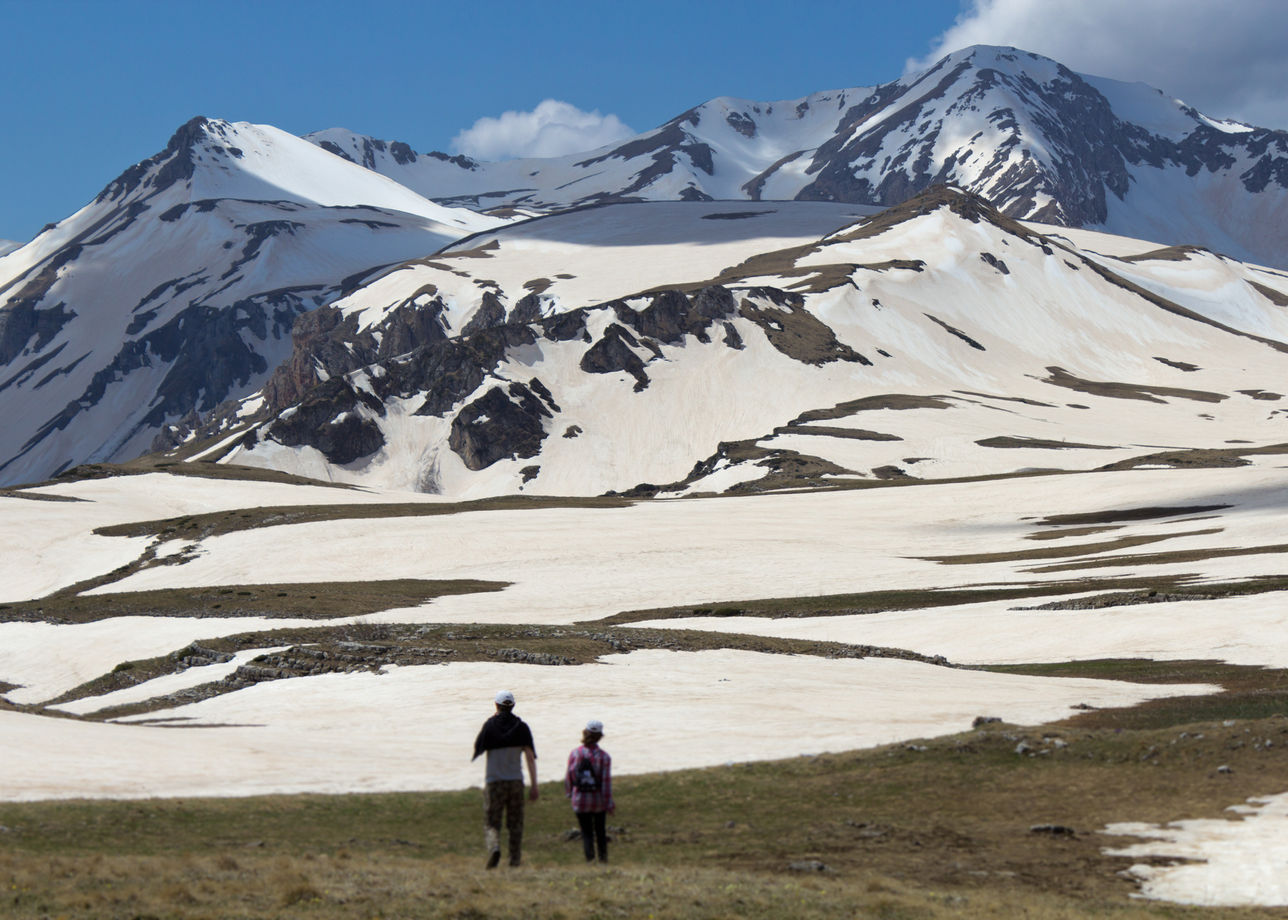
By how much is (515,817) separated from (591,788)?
53.6 inches

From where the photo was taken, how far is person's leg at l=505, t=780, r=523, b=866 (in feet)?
70.7

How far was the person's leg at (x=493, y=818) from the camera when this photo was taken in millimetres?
21141

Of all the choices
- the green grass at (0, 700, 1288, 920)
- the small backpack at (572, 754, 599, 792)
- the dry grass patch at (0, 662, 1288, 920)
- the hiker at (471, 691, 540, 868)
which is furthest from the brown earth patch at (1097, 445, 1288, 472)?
the hiker at (471, 691, 540, 868)

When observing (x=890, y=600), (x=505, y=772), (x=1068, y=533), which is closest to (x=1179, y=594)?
(x=890, y=600)

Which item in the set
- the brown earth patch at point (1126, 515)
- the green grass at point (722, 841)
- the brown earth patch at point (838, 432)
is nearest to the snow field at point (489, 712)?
the green grass at point (722, 841)

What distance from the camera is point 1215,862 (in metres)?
21.2

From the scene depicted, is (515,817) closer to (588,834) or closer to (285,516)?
(588,834)

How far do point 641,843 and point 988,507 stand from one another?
95.0 metres

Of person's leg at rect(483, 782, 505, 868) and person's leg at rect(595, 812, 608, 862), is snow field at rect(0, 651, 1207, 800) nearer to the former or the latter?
person's leg at rect(483, 782, 505, 868)

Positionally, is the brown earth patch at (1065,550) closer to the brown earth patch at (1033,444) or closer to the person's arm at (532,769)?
the person's arm at (532,769)

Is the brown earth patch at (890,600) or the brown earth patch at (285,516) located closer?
the brown earth patch at (890,600)

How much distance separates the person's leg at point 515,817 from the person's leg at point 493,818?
0.51 feet

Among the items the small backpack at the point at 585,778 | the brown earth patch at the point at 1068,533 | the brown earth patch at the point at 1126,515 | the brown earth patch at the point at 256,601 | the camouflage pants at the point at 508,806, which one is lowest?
the camouflage pants at the point at 508,806

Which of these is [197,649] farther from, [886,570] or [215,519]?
[215,519]
